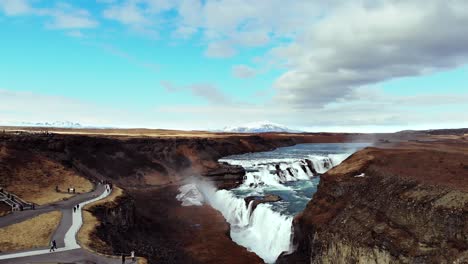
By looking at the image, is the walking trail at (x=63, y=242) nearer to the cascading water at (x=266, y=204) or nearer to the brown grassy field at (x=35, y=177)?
the brown grassy field at (x=35, y=177)

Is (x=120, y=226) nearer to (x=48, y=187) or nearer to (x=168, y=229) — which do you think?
(x=168, y=229)

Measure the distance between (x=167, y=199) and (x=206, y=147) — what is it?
37467mm

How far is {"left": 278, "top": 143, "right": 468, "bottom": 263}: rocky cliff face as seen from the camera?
71.4 ft

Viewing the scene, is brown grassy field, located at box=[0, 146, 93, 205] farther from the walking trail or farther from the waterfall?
the waterfall

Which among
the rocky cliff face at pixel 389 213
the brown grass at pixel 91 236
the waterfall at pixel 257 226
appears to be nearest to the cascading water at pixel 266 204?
the waterfall at pixel 257 226

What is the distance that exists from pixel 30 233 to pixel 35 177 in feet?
79.8

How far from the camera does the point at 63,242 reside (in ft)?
93.5

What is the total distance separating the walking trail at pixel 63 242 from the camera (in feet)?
82.2

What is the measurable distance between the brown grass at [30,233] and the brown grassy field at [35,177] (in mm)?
8915

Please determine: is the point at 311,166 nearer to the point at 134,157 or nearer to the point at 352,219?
the point at 134,157

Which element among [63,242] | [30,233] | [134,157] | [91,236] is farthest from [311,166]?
[30,233]

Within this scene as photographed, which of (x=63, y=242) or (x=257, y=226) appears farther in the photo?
(x=257, y=226)

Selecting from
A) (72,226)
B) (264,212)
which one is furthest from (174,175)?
(72,226)

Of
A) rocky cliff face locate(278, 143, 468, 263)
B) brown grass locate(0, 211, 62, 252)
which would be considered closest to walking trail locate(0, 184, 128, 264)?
brown grass locate(0, 211, 62, 252)
